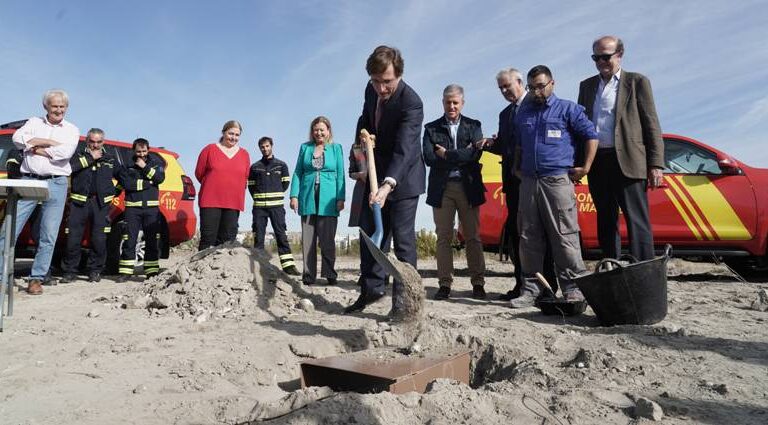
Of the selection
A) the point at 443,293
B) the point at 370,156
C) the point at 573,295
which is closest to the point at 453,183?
the point at 443,293

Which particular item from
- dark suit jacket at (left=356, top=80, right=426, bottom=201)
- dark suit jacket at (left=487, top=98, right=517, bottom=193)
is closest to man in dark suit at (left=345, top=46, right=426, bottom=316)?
dark suit jacket at (left=356, top=80, right=426, bottom=201)

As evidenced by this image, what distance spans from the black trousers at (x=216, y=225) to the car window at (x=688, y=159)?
16.2ft

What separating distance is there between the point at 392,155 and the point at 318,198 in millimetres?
1869

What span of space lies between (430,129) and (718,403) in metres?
3.39

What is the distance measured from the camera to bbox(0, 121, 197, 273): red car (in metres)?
6.57

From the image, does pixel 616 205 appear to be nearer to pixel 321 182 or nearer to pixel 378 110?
pixel 378 110

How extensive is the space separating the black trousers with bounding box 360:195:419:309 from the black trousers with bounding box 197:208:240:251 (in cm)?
243

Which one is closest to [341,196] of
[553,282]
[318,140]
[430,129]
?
[318,140]

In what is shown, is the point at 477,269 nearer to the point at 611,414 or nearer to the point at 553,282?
the point at 553,282

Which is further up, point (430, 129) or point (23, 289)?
point (430, 129)

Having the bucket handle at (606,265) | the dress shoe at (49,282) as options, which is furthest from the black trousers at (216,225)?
the bucket handle at (606,265)

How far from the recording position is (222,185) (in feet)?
20.9

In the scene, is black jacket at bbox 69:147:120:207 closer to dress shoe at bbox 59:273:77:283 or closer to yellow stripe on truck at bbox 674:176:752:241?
dress shoe at bbox 59:273:77:283

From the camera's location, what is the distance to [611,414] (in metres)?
2.25
